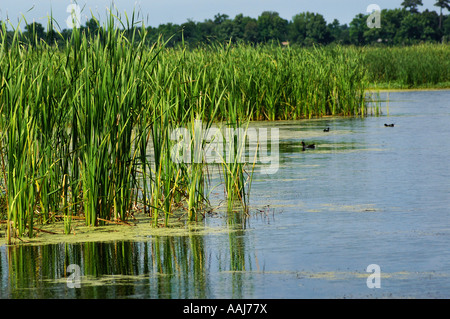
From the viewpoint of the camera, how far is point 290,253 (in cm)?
600

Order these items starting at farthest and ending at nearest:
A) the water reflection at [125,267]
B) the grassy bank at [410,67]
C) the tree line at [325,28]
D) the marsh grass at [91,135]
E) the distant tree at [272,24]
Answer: the distant tree at [272,24] → the tree line at [325,28] → the grassy bank at [410,67] → the marsh grass at [91,135] → the water reflection at [125,267]

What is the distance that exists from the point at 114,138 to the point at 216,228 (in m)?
1.16

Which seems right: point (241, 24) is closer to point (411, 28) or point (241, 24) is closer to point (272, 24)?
point (272, 24)

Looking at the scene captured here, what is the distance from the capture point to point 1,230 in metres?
7.04

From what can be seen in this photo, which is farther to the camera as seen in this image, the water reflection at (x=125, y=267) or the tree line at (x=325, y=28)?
the tree line at (x=325, y=28)

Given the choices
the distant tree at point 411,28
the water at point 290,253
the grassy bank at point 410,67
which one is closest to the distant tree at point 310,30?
the distant tree at point 411,28

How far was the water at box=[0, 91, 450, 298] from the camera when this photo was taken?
16.7 feet

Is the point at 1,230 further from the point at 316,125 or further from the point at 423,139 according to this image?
the point at 316,125

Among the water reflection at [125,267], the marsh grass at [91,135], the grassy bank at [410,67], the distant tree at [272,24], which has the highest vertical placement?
the distant tree at [272,24]

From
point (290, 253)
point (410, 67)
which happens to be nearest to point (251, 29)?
point (410, 67)

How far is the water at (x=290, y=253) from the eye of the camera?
16.7ft

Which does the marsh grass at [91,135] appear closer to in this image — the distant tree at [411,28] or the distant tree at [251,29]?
the distant tree at [411,28]

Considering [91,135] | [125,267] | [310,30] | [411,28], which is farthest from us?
[310,30]

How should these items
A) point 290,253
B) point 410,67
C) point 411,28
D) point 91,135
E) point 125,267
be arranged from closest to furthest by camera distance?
point 125,267, point 290,253, point 91,135, point 410,67, point 411,28
